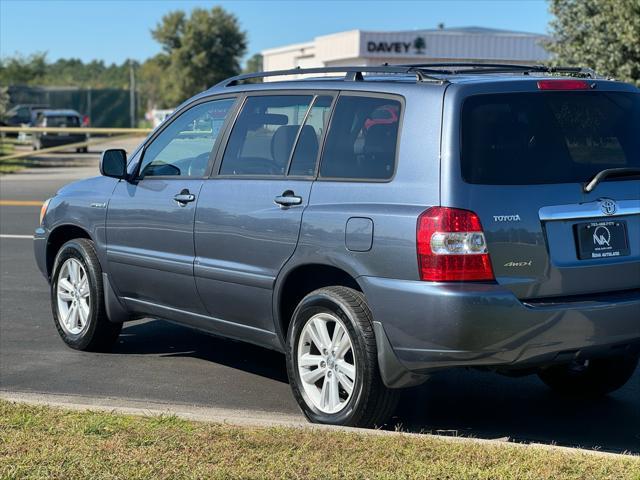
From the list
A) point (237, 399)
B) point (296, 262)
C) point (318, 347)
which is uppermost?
point (296, 262)

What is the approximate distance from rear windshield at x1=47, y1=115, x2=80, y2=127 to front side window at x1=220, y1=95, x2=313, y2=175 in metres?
36.2

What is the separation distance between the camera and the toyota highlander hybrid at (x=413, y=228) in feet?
16.9

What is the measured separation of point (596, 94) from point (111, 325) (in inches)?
150

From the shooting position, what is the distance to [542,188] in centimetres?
530

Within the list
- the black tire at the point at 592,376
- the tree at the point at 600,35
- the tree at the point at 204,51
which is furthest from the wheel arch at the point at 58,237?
the tree at the point at 204,51

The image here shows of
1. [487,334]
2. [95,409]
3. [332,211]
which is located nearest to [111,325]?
[95,409]

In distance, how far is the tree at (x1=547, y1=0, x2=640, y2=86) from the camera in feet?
71.1

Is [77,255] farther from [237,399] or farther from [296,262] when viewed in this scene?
[296,262]

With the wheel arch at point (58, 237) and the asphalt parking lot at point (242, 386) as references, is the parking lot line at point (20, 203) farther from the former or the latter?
the wheel arch at point (58, 237)

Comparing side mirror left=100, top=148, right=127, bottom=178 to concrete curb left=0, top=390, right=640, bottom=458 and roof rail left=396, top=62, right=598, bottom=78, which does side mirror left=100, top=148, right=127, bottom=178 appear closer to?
concrete curb left=0, top=390, right=640, bottom=458

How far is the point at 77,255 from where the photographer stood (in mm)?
7770

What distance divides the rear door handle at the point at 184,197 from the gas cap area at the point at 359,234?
4.79ft

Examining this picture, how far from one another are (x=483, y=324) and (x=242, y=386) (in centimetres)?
223

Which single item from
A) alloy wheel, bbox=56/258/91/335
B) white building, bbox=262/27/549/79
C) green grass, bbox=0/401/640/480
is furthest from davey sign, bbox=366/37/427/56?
green grass, bbox=0/401/640/480
